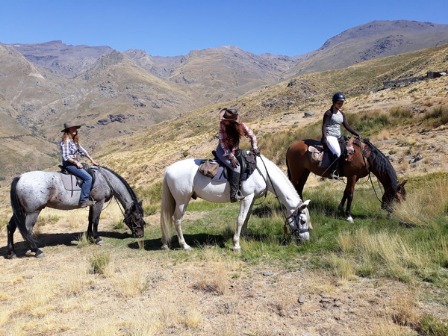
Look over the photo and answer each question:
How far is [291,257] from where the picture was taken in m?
5.63

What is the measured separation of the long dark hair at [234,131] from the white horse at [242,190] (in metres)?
0.75

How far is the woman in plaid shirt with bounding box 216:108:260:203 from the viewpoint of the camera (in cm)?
610

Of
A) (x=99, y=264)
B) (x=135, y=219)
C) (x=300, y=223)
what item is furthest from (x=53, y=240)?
(x=300, y=223)

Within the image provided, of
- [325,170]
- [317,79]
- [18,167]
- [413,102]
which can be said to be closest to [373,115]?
[413,102]

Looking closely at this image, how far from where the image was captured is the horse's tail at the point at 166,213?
700cm

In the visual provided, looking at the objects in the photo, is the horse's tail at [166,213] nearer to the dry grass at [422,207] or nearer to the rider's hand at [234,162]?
the rider's hand at [234,162]

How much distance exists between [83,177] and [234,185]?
438cm

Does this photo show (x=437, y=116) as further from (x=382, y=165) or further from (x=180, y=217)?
(x=180, y=217)

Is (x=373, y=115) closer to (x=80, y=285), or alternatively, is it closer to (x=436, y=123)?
(x=436, y=123)

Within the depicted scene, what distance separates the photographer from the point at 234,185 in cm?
631

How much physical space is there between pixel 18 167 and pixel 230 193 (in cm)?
19824

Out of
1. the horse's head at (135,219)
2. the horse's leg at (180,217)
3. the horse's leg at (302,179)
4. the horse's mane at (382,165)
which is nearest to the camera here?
the horse's leg at (180,217)

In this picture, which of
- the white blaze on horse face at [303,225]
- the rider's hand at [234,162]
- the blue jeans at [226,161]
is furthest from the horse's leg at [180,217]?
the white blaze on horse face at [303,225]

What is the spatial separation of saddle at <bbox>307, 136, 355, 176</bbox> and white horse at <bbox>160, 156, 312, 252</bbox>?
2.14 meters
